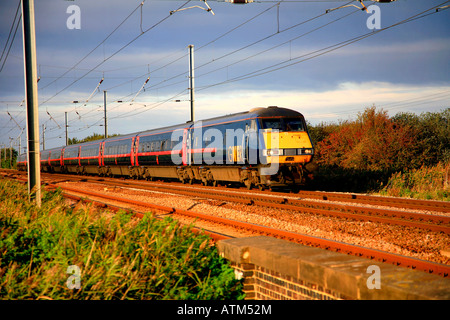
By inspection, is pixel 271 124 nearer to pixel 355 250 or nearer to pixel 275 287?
pixel 355 250

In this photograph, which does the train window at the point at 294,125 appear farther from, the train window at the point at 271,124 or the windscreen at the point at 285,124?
the train window at the point at 271,124

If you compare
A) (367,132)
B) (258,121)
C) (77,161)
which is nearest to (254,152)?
(258,121)

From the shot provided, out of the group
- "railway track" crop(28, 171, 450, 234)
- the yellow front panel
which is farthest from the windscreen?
"railway track" crop(28, 171, 450, 234)

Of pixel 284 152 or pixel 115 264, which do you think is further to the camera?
pixel 284 152

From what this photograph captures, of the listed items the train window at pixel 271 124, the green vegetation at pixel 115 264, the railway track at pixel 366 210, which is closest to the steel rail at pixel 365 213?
the railway track at pixel 366 210

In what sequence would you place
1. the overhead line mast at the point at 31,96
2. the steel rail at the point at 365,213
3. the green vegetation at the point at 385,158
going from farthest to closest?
the green vegetation at the point at 385,158, the overhead line mast at the point at 31,96, the steel rail at the point at 365,213

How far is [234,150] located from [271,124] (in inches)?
87.1

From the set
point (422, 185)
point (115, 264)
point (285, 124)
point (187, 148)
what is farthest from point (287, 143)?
point (115, 264)

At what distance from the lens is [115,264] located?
3961 mm

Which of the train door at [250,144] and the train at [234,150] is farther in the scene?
the train door at [250,144]

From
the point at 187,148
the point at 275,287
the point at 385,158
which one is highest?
the point at 187,148

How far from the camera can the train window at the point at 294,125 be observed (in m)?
16.1
